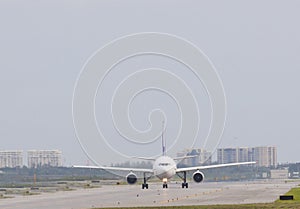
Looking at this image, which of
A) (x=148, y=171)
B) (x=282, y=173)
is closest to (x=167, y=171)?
(x=148, y=171)

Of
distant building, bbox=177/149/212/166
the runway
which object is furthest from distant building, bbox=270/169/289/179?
the runway

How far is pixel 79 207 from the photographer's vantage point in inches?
2217

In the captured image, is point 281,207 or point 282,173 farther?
point 282,173

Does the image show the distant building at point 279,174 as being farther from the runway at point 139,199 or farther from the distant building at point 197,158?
the runway at point 139,199

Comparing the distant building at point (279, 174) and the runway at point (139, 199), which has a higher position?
the distant building at point (279, 174)

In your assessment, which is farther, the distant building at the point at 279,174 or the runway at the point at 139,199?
the distant building at the point at 279,174

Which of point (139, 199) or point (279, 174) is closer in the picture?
point (139, 199)

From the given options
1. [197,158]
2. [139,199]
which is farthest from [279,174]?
[139,199]

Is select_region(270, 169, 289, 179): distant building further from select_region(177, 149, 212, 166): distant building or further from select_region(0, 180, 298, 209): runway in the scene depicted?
select_region(0, 180, 298, 209): runway

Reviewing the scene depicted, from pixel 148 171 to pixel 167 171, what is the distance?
5.09 meters

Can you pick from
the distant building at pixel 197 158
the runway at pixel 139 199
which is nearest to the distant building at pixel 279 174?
the distant building at pixel 197 158

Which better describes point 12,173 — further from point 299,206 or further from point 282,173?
point 299,206

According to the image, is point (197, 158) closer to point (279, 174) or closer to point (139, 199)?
point (279, 174)

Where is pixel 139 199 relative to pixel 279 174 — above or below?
below
